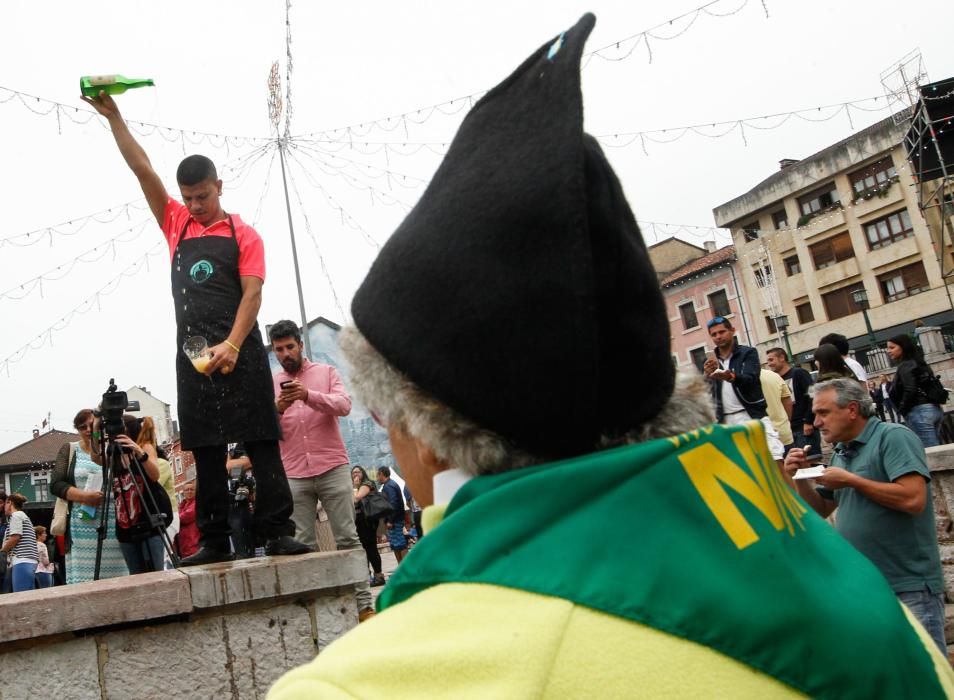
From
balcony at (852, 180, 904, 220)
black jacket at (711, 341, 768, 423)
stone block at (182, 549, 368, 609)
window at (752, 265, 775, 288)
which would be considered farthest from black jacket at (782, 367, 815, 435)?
window at (752, 265, 775, 288)

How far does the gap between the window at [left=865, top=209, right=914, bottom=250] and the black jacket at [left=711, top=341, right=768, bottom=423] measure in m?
38.1

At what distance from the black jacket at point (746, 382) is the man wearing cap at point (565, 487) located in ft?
16.9

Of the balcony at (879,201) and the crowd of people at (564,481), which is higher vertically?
the balcony at (879,201)

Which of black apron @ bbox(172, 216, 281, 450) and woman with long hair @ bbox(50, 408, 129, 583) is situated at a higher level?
black apron @ bbox(172, 216, 281, 450)

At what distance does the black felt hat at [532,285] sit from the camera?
875 millimetres

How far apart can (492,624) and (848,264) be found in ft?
148

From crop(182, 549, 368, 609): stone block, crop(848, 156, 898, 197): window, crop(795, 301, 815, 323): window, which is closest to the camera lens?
crop(182, 549, 368, 609): stone block

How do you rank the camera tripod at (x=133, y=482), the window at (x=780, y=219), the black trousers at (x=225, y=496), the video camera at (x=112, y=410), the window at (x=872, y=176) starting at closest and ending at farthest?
the black trousers at (x=225, y=496)
the camera tripod at (x=133, y=482)
the video camera at (x=112, y=410)
the window at (x=872, y=176)
the window at (x=780, y=219)

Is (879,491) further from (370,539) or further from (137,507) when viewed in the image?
(370,539)

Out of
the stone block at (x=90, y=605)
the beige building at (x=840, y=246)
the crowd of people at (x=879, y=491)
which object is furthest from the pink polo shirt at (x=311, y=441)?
the beige building at (x=840, y=246)

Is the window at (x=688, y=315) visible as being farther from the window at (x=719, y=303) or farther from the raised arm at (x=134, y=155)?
the raised arm at (x=134, y=155)

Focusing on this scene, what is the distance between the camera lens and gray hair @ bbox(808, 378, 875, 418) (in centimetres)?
410

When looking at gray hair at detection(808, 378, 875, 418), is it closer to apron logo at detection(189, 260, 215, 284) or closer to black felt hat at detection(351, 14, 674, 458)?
apron logo at detection(189, 260, 215, 284)

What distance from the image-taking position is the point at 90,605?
3068 mm
